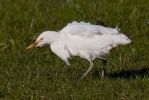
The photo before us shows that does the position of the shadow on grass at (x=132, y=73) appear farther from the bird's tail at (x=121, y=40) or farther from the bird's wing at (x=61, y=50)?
the bird's wing at (x=61, y=50)

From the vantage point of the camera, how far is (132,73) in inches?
402

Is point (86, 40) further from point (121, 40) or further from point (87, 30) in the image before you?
point (121, 40)

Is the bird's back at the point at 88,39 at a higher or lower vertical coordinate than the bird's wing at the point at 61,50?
higher

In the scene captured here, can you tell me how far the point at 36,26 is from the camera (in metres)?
13.6

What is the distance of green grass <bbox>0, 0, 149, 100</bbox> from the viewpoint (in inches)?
360

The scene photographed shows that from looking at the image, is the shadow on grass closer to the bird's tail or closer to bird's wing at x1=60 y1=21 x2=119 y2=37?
the bird's tail

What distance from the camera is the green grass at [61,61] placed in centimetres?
915

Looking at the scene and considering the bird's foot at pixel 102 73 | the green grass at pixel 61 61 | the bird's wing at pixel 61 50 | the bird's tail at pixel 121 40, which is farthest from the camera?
the bird's foot at pixel 102 73

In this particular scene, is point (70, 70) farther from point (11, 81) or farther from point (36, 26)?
point (36, 26)

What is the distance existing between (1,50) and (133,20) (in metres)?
2.96

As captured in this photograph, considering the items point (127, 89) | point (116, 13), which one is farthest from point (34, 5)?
point (127, 89)

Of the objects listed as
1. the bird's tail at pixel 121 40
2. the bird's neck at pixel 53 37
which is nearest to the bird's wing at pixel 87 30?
the bird's tail at pixel 121 40

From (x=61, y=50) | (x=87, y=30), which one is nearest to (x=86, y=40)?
(x=87, y=30)

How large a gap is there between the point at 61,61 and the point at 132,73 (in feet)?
4.56
